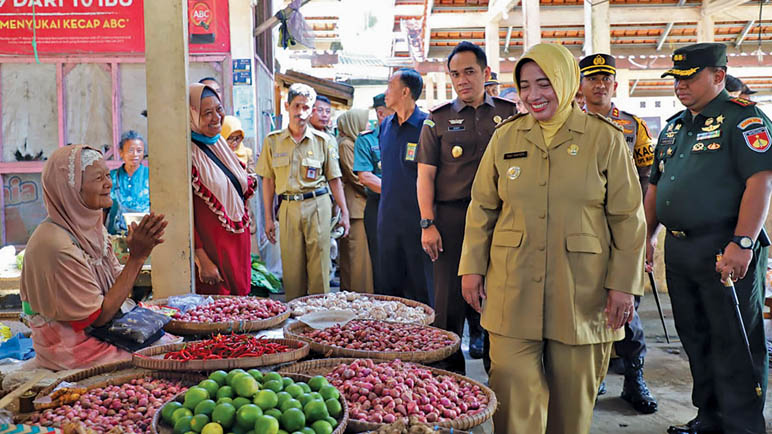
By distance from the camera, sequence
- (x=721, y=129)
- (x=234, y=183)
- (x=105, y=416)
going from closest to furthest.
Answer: (x=105, y=416), (x=721, y=129), (x=234, y=183)

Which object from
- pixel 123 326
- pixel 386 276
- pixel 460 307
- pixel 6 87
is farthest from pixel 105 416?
pixel 6 87

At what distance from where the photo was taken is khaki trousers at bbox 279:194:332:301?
15.9 feet

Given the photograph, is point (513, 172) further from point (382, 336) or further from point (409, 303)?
point (409, 303)

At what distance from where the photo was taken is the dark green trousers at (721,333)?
2.97 m

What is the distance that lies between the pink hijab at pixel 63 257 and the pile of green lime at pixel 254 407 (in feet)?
2.69

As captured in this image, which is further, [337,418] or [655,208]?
[655,208]

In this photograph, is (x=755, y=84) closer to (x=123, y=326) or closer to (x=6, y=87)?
(x=6, y=87)

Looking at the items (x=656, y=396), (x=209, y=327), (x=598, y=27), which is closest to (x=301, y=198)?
(x=209, y=327)

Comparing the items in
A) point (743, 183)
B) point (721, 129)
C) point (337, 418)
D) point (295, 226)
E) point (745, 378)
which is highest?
point (721, 129)

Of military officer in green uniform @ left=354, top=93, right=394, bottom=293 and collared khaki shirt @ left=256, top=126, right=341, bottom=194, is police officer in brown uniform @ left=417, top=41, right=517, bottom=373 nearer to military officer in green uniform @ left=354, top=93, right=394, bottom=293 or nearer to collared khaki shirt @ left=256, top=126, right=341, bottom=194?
collared khaki shirt @ left=256, top=126, right=341, bottom=194

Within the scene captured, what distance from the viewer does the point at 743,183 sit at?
2.96 m

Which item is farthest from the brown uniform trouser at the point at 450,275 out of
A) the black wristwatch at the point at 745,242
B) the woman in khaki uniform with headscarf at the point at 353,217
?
the woman in khaki uniform with headscarf at the point at 353,217

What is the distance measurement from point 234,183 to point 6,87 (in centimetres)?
450

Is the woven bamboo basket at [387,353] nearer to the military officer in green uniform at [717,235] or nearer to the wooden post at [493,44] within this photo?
the military officer in green uniform at [717,235]
